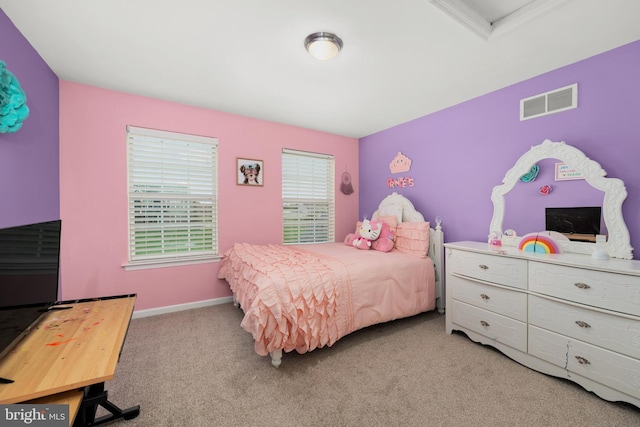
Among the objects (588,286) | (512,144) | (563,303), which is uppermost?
Answer: (512,144)

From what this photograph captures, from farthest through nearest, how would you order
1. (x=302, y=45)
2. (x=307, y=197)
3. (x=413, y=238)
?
(x=307, y=197) < (x=413, y=238) < (x=302, y=45)

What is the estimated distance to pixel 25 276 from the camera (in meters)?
1.25

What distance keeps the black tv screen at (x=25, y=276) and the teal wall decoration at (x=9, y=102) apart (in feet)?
2.36

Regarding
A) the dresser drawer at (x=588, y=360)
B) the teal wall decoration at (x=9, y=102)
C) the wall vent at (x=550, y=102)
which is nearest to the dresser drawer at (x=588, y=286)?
the dresser drawer at (x=588, y=360)

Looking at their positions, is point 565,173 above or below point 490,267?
above

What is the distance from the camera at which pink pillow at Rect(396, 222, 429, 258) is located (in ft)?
9.99

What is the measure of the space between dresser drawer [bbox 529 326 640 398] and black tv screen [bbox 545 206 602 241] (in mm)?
883

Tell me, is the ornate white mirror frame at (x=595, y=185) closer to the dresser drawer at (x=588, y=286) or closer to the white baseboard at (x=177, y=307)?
the dresser drawer at (x=588, y=286)

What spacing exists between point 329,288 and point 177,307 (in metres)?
2.08

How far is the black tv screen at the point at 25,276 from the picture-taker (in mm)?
1098

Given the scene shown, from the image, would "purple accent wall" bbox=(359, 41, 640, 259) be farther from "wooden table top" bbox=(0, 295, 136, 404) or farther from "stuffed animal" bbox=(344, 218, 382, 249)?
"wooden table top" bbox=(0, 295, 136, 404)

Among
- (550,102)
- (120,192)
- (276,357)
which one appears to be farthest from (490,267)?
(120,192)

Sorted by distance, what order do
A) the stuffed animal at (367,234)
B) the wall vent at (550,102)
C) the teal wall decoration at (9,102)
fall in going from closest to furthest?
the teal wall decoration at (9,102)
the wall vent at (550,102)
the stuffed animal at (367,234)

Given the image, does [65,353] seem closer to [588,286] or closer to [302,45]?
[302,45]
